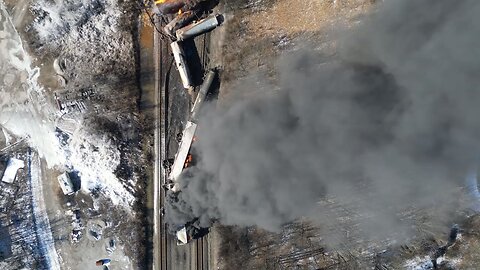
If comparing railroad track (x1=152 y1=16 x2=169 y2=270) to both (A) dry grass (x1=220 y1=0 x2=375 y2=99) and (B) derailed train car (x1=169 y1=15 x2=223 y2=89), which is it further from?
(A) dry grass (x1=220 y1=0 x2=375 y2=99)

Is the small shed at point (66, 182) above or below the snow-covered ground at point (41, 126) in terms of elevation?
below

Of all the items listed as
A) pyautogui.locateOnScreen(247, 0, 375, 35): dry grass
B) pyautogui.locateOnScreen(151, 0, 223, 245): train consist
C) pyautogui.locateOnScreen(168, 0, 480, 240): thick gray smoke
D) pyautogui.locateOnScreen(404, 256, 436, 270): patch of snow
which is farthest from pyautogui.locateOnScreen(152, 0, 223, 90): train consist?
pyautogui.locateOnScreen(404, 256, 436, 270): patch of snow

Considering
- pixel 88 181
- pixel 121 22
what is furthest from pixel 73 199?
pixel 121 22

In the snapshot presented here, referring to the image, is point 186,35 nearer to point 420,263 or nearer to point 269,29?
point 269,29

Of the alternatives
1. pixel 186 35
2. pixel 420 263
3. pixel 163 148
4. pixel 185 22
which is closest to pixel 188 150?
pixel 163 148

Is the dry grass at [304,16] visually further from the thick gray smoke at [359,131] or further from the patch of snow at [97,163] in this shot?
the patch of snow at [97,163]

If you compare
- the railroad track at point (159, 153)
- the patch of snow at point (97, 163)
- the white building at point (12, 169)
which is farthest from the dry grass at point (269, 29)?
the white building at point (12, 169)
